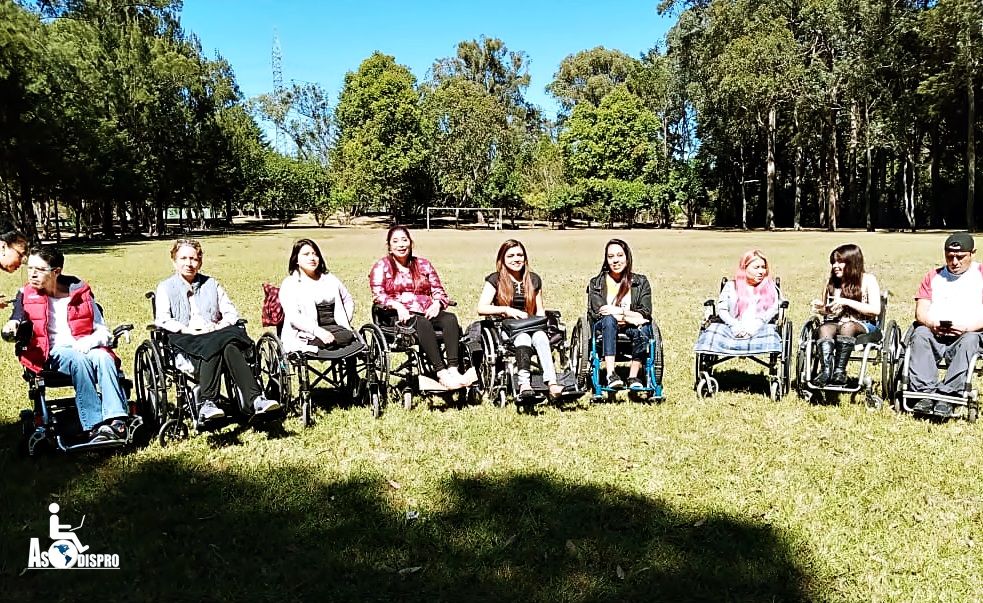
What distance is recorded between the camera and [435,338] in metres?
5.94

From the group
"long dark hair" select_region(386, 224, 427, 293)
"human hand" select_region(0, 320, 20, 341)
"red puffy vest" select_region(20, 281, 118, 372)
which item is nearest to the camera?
"human hand" select_region(0, 320, 20, 341)

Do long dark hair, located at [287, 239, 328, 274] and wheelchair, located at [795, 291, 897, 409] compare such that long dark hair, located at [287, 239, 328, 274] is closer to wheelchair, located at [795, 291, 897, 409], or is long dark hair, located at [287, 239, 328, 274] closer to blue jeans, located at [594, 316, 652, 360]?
blue jeans, located at [594, 316, 652, 360]

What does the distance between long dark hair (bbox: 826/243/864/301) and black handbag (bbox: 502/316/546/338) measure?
2612mm

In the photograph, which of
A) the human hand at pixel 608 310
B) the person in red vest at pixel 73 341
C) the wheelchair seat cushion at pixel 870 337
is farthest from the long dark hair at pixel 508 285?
the person in red vest at pixel 73 341

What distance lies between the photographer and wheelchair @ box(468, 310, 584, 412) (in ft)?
18.9

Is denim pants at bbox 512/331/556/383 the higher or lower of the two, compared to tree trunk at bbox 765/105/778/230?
lower

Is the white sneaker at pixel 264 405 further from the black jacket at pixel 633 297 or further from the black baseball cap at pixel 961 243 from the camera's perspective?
the black baseball cap at pixel 961 243

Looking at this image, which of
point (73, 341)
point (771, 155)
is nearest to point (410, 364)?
point (73, 341)

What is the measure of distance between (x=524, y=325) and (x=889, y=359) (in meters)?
3.05

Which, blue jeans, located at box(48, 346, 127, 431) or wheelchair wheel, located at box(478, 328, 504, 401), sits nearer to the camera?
blue jeans, located at box(48, 346, 127, 431)

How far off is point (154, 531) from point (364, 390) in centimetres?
250

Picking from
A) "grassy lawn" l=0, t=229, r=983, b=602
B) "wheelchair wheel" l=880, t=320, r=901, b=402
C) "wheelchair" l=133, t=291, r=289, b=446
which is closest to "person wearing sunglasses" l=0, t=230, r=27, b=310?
"grassy lawn" l=0, t=229, r=983, b=602

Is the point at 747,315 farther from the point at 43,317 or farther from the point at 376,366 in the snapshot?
the point at 43,317

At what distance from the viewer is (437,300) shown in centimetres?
632
